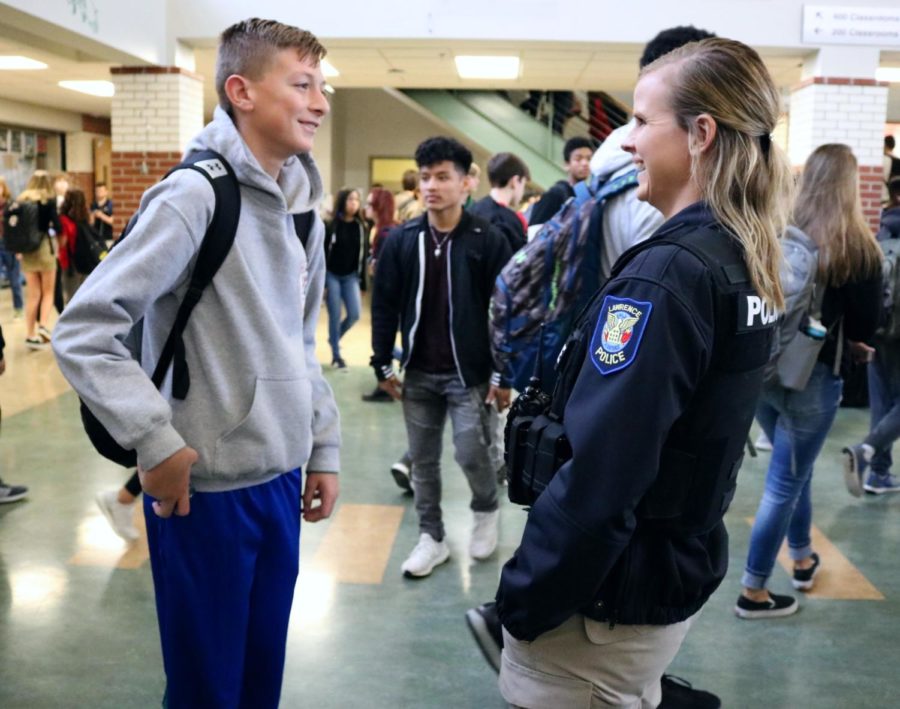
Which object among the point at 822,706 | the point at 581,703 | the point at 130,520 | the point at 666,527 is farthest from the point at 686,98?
the point at 130,520

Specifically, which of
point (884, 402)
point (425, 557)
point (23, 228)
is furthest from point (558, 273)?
point (23, 228)

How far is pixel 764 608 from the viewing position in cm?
350

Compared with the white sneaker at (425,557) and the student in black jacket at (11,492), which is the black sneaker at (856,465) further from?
the student in black jacket at (11,492)

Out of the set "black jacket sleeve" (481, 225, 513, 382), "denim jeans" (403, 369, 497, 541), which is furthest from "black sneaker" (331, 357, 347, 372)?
"black jacket sleeve" (481, 225, 513, 382)

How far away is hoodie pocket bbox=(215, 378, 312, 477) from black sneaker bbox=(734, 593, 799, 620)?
225 cm

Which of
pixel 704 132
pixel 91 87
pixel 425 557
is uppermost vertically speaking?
pixel 91 87

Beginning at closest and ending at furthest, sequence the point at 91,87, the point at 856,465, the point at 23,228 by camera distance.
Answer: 1. the point at 856,465
2. the point at 23,228
3. the point at 91,87

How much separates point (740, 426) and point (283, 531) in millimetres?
954

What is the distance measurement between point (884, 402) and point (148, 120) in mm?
6902

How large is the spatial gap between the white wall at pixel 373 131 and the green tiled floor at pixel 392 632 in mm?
14517

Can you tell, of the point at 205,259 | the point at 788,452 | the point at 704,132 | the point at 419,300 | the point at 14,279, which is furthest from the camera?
the point at 14,279

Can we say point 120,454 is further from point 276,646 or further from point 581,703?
point 581,703

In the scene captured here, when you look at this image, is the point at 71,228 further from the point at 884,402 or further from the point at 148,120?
the point at 884,402

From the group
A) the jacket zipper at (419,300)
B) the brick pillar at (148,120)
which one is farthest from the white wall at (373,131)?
the jacket zipper at (419,300)
